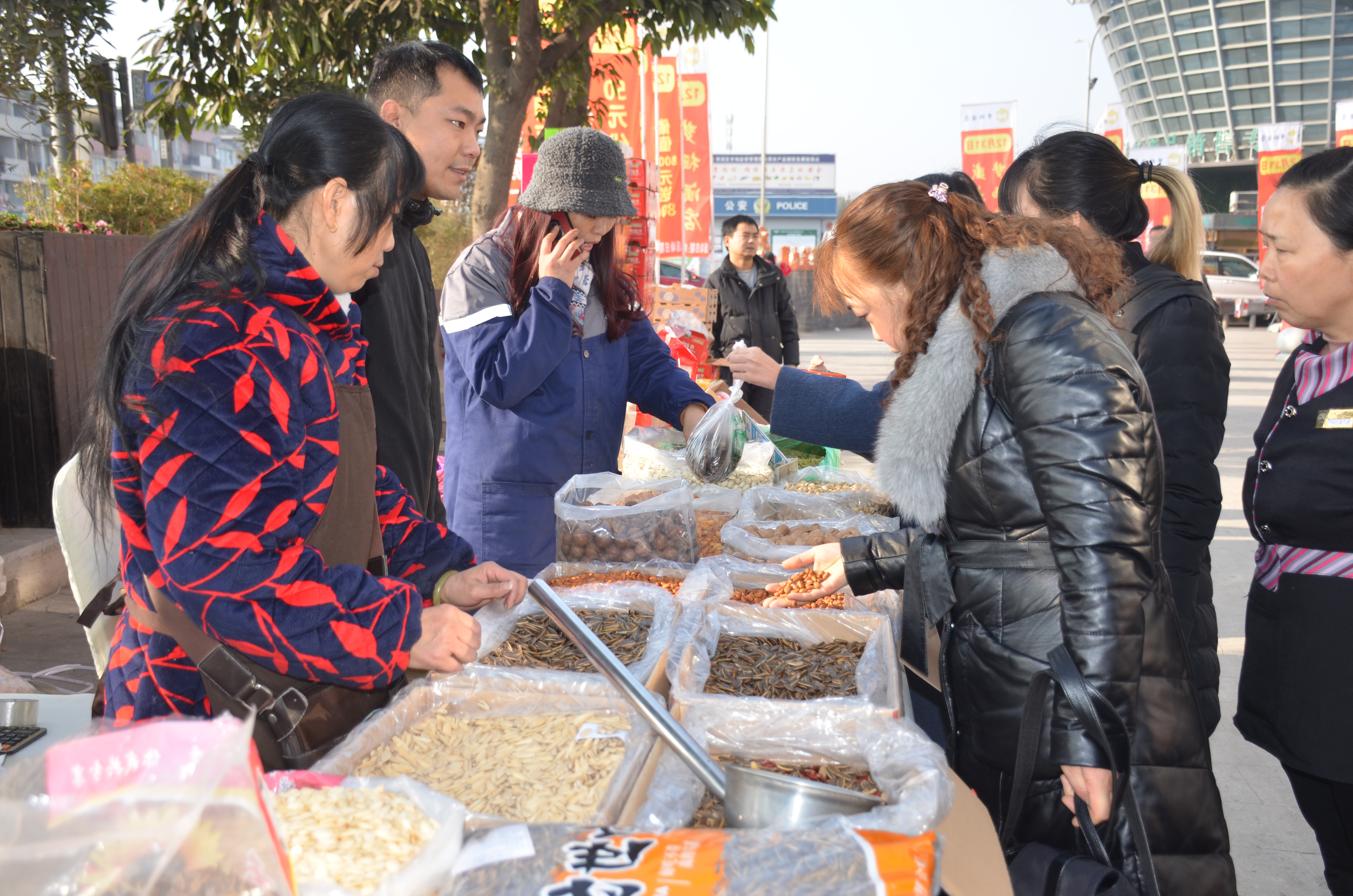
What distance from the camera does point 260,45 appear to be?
5.98 m

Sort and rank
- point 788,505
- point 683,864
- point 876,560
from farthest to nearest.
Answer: point 788,505
point 876,560
point 683,864

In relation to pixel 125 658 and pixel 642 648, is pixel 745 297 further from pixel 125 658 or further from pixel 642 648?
pixel 125 658

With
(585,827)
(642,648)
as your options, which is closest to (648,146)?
(642,648)

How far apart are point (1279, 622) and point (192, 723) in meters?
2.11

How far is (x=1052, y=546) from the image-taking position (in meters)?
1.44

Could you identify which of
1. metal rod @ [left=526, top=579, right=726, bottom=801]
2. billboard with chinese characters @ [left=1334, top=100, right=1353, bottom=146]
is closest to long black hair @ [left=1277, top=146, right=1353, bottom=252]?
metal rod @ [left=526, top=579, right=726, bottom=801]

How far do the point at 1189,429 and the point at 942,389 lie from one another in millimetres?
928

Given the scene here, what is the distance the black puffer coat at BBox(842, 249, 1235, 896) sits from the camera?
1.38 meters

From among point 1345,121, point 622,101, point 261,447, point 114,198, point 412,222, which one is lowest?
point 261,447

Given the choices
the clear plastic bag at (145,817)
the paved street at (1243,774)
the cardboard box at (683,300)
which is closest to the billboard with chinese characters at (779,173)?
the paved street at (1243,774)

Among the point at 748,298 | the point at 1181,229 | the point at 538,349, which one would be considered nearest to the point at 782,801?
the point at 538,349

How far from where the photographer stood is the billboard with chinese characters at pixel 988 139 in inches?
687

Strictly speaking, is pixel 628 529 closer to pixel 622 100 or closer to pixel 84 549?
pixel 84 549

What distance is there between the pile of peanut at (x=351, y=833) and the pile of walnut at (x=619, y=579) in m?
1.16
